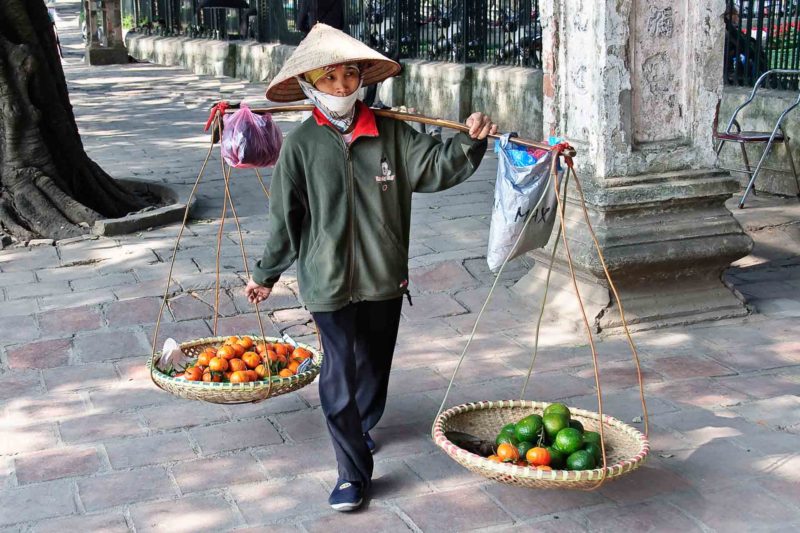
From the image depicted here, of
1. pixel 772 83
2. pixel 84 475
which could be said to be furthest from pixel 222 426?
pixel 772 83

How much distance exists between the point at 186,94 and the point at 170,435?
12.9 meters

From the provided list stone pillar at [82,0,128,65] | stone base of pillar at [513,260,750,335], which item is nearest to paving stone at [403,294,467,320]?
stone base of pillar at [513,260,750,335]

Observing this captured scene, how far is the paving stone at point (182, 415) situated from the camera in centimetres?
467

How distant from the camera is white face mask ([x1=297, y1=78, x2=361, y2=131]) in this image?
380 centimetres

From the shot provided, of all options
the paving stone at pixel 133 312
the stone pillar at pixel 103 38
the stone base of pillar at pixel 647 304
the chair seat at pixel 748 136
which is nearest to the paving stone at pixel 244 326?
the paving stone at pixel 133 312

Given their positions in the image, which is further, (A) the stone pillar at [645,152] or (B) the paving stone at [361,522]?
(A) the stone pillar at [645,152]

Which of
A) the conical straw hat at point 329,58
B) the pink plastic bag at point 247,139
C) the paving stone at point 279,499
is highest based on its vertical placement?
the conical straw hat at point 329,58

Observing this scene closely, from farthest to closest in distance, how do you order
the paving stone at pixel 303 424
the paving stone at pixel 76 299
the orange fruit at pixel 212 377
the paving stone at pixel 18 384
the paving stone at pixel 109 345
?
the paving stone at pixel 76 299
the paving stone at pixel 109 345
the paving stone at pixel 18 384
the paving stone at pixel 303 424
the orange fruit at pixel 212 377

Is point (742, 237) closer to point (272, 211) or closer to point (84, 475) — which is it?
point (272, 211)

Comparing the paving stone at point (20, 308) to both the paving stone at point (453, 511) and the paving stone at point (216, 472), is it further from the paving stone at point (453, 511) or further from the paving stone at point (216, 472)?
the paving stone at point (453, 511)

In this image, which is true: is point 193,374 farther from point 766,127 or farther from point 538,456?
point 766,127

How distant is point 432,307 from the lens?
6.26 m

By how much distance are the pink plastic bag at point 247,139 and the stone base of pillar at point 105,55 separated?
18959 millimetres

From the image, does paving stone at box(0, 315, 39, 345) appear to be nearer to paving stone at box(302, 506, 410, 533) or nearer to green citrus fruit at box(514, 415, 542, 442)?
paving stone at box(302, 506, 410, 533)
